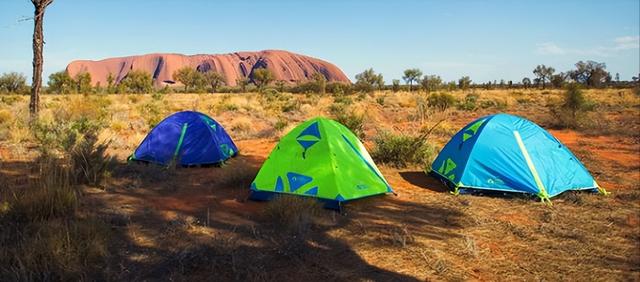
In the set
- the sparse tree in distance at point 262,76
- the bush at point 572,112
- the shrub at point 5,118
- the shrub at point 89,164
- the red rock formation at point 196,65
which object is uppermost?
the red rock formation at point 196,65

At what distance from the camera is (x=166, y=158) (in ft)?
27.5

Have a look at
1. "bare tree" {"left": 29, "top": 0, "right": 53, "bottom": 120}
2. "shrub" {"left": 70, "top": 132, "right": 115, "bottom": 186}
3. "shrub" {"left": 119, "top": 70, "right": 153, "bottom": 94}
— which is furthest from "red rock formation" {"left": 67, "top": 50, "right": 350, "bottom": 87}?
"shrub" {"left": 70, "top": 132, "right": 115, "bottom": 186}

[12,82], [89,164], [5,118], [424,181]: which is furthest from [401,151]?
[12,82]

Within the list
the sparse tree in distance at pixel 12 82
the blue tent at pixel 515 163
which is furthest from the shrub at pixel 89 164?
the sparse tree in distance at pixel 12 82

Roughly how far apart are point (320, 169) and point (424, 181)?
2.67 metres

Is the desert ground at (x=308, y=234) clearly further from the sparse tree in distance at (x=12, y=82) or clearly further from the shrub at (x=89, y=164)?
the sparse tree in distance at (x=12, y=82)

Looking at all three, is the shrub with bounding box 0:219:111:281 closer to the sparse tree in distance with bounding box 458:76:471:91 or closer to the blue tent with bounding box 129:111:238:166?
the blue tent with bounding box 129:111:238:166

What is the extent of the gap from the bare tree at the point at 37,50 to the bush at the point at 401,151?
950 cm

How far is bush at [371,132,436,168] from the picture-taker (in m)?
8.78

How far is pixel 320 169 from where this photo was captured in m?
5.88

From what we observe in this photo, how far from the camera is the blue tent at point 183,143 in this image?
8.45m

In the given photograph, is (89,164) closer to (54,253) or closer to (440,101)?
(54,253)

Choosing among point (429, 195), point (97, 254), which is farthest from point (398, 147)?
point (97, 254)

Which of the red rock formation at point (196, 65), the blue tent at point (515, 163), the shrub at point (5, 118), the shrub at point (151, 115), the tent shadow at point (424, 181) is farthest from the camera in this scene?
the red rock formation at point (196, 65)
